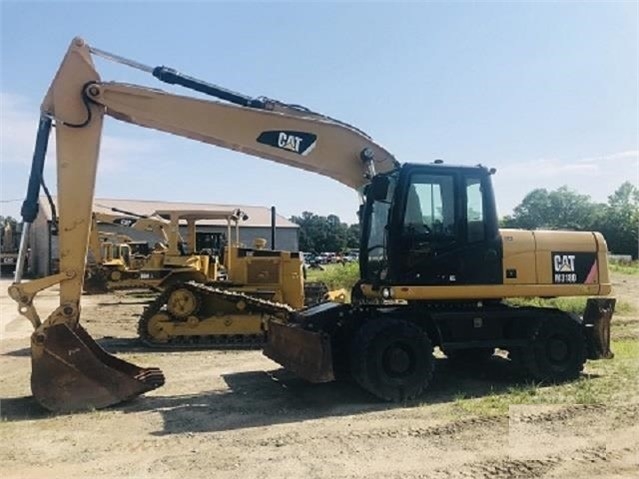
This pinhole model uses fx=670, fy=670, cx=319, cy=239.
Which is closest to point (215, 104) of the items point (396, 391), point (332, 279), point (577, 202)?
point (396, 391)

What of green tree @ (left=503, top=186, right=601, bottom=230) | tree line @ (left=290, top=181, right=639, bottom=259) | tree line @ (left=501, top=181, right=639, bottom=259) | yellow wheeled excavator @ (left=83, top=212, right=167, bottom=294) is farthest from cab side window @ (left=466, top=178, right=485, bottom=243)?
green tree @ (left=503, top=186, right=601, bottom=230)

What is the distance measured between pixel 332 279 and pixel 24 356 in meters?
15.5

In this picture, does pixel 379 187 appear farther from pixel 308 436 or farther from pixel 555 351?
pixel 555 351

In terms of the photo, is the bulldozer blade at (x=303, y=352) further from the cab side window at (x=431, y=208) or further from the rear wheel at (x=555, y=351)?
the rear wheel at (x=555, y=351)

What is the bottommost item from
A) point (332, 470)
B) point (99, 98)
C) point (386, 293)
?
point (332, 470)

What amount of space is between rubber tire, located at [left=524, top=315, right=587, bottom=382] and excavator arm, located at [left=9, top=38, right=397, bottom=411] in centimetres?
302

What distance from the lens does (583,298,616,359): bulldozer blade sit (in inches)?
360

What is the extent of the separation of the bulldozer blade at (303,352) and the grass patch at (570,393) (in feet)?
4.99

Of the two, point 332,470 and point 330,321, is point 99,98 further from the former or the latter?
point 332,470

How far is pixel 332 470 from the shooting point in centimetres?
539

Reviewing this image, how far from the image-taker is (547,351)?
8852 mm

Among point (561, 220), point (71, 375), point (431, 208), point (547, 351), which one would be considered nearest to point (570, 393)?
point (547, 351)

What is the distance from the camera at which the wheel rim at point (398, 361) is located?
7.89 meters

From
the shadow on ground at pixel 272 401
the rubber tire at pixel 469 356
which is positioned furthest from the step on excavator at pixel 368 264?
the rubber tire at pixel 469 356
